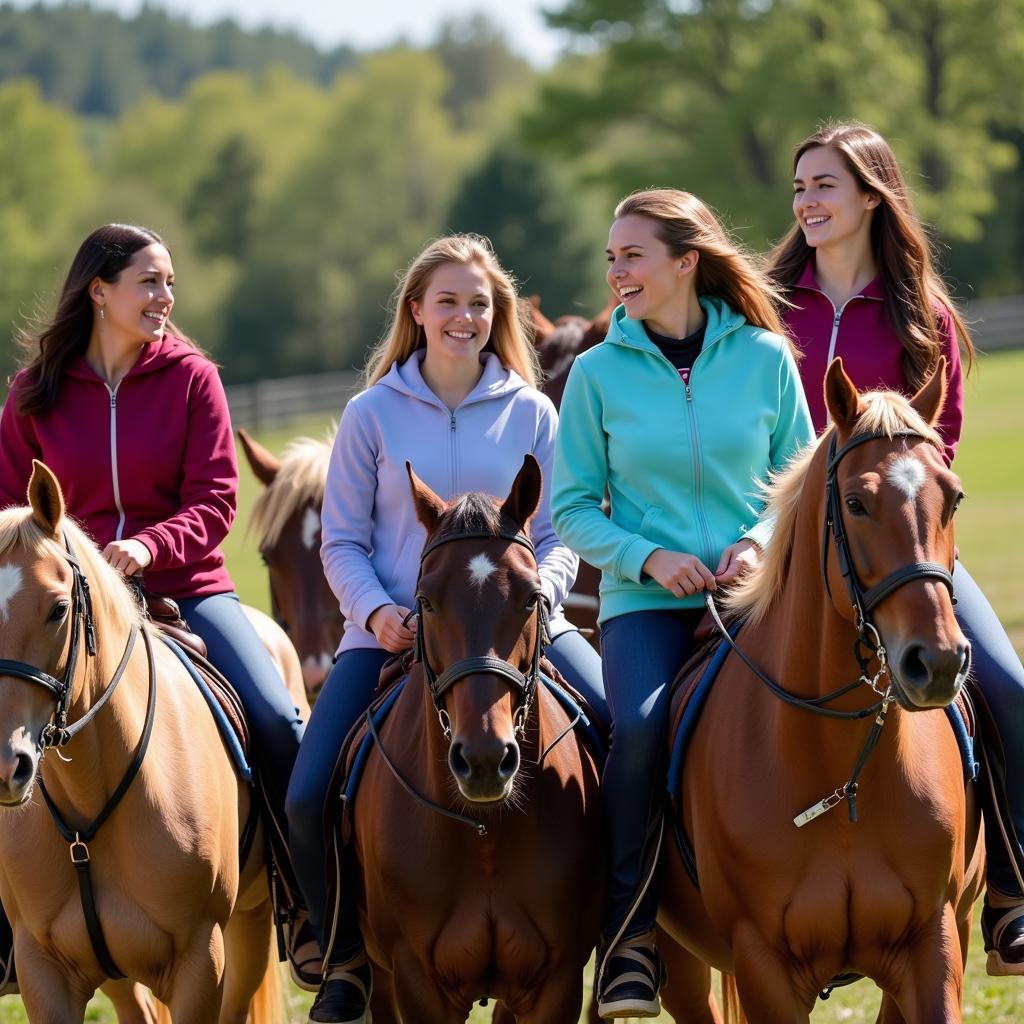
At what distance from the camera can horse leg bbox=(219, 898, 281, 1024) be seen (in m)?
6.42

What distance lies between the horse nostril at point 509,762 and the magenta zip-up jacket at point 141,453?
1.90 meters

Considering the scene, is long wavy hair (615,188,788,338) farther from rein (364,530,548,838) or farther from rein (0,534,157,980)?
rein (0,534,157,980)

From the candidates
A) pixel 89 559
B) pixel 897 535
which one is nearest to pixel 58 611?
pixel 89 559

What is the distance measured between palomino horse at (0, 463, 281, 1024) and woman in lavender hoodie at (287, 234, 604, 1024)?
1.40 ft

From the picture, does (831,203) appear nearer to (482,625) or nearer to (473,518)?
(473,518)

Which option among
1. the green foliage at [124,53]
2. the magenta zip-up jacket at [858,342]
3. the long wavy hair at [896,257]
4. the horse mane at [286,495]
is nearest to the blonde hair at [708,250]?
the magenta zip-up jacket at [858,342]

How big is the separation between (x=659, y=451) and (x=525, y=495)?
74 centimetres

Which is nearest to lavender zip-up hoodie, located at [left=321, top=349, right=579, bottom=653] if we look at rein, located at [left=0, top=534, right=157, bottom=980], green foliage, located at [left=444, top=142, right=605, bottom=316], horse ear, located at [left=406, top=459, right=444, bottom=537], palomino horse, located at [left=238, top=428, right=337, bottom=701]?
horse ear, located at [left=406, top=459, right=444, bottom=537]

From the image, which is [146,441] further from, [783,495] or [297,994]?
[297,994]

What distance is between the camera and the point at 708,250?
5.52 metres

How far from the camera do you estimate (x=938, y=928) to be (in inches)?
183

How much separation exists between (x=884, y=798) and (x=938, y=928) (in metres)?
0.43

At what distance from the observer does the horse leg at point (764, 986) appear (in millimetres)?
4703

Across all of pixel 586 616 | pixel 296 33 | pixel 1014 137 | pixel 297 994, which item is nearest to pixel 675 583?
pixel 586 616
